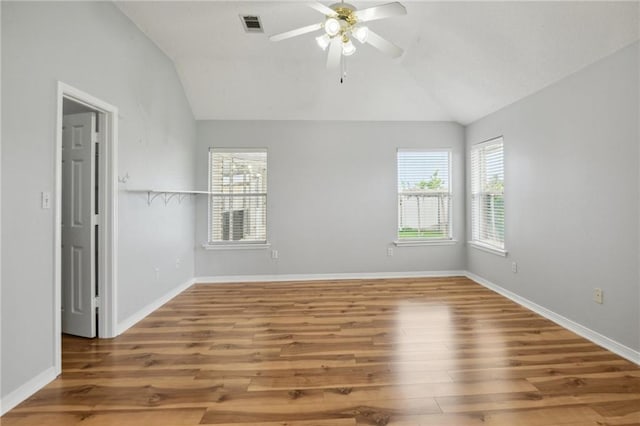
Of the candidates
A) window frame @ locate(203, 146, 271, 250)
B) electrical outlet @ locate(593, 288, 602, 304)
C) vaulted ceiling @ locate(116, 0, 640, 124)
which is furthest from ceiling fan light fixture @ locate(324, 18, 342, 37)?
electrical outlet @ locate(593, 288, 602, 304)

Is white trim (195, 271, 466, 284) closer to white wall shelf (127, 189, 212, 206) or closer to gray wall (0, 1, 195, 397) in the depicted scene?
gray wall (0, 1, 195, 397)

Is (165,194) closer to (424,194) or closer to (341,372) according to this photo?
(341,372)

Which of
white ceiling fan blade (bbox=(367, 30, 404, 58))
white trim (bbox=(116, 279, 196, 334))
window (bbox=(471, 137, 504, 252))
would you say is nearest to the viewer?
white ceiling fan blade (bbox=(367, 30, 404, 58))

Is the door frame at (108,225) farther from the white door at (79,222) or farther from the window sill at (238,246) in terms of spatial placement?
the window sill at (238,246)

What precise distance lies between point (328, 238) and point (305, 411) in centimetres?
305

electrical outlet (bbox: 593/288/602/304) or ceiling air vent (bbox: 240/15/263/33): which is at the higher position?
ceiling air vent (bbox: 240/15/263/33)

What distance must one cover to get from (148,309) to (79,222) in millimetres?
1183

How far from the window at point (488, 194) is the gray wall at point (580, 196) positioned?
0.20 metres

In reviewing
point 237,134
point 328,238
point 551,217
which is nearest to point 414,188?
point 328,238

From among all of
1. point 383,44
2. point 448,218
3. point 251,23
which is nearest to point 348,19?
point 383,44

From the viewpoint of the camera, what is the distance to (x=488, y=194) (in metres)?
4.21

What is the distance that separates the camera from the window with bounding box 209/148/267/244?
4652 millimetres

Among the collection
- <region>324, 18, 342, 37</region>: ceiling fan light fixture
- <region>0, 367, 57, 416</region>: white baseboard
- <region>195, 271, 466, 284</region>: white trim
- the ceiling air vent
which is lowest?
<region>0, 367, 57, 416</region>: white baseboard

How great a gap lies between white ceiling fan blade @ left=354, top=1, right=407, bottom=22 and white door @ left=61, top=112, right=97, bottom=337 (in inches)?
95.5
